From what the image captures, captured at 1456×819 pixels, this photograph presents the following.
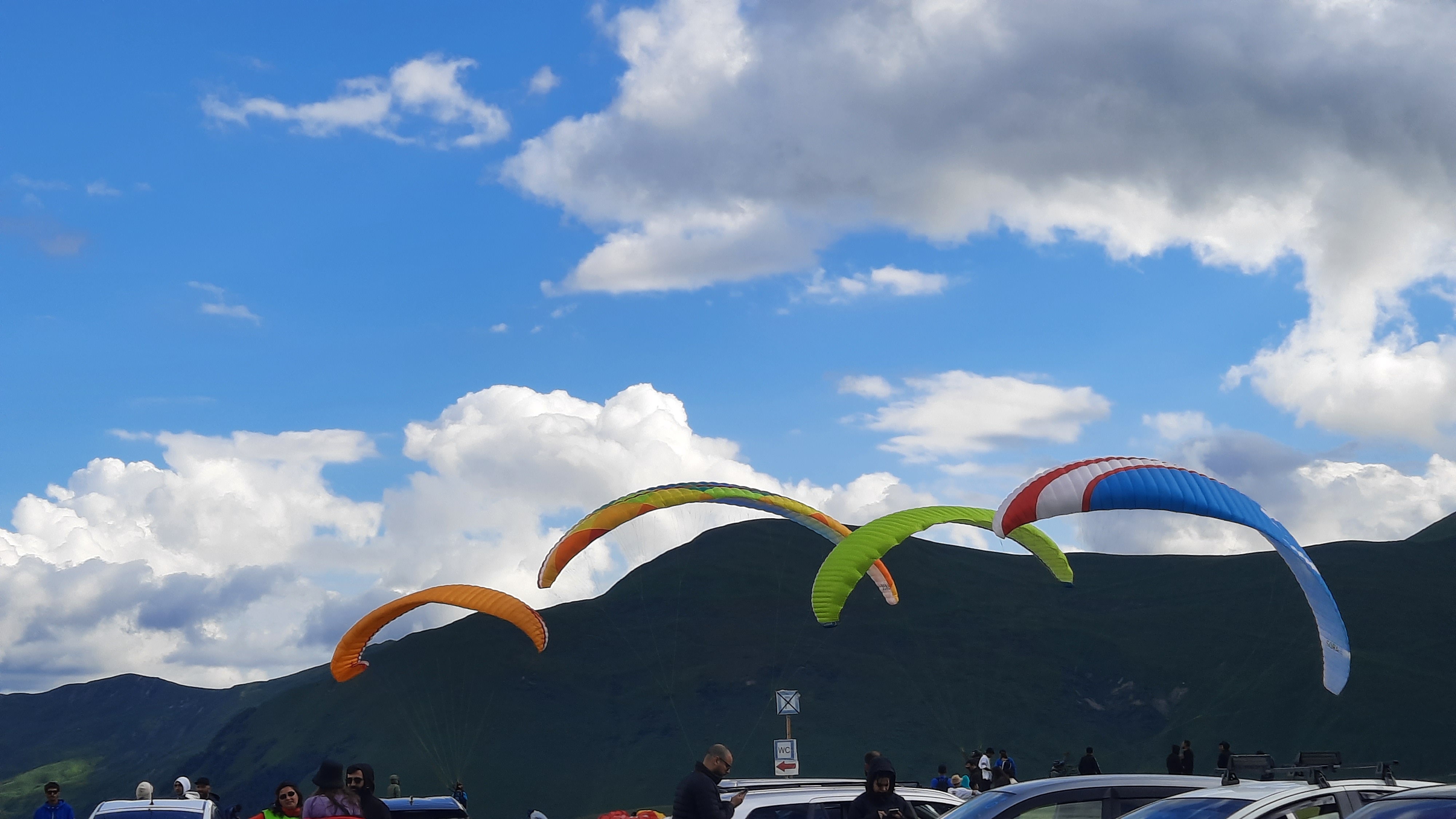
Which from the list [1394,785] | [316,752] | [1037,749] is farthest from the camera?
[316,752]

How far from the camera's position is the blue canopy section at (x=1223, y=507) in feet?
63.7

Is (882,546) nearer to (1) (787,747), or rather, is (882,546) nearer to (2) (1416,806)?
(1) (787,747)

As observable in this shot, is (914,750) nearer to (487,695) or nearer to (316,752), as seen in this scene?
(487,695)

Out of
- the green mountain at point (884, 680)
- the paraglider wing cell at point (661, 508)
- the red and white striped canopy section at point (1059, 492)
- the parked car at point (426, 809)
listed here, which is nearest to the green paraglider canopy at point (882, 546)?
the paraglider wing cell at point (661, 508)

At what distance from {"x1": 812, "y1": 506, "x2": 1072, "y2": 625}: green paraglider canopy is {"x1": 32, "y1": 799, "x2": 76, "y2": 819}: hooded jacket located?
13600 mm

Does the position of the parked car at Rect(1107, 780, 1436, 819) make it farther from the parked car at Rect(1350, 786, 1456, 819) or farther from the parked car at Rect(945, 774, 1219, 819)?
the parked car at Rect(945, 774, 1219, 819)

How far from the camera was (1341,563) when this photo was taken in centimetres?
12438

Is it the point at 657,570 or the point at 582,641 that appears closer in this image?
the point at 582,641

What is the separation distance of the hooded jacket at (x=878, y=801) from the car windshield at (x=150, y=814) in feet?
26.1

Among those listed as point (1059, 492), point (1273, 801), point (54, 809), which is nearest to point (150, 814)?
point (54, 809)

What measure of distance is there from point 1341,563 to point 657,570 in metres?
68.4

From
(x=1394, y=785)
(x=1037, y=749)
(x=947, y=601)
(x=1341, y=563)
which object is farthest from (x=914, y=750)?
(x=1394, y=785)

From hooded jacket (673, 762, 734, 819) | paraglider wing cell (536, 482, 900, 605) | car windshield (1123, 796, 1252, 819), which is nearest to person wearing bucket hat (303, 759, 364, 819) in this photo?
hooded jacket (673, 762, 734, 819)

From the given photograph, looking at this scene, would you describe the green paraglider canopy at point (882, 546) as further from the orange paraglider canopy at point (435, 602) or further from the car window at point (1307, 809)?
the car window at point (1307, 809)
